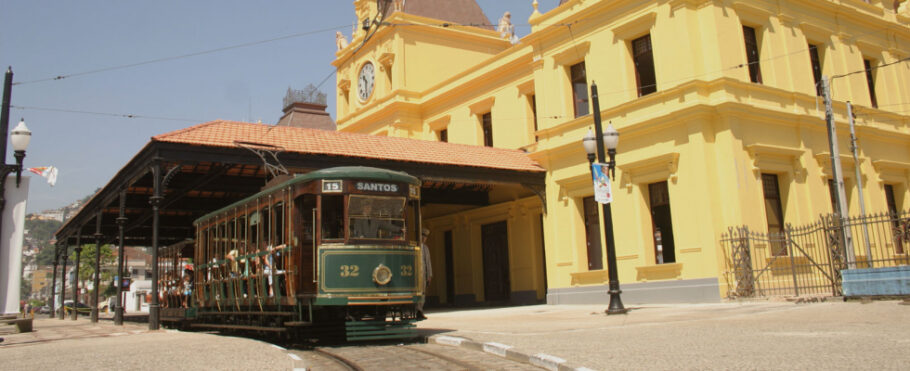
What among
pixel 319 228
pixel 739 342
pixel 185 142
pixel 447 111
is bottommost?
pixel 739 342

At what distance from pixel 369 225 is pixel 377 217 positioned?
21 centimetres

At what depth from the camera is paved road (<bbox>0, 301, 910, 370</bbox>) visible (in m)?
7.12

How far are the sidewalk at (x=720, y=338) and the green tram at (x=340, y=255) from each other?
114cm

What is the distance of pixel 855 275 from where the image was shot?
14516mm

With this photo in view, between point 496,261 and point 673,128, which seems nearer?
point 673,128

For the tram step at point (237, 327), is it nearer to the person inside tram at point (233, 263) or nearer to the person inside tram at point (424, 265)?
the person inside tram at point (233, 263)

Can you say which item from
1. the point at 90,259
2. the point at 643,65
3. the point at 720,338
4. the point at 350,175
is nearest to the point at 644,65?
the point at 643,65

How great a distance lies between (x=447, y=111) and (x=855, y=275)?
17.5 meters

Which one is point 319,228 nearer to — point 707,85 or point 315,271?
point 315,271

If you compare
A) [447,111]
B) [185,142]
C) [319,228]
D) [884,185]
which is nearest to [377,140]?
[185,142]

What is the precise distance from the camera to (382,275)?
1114 cm

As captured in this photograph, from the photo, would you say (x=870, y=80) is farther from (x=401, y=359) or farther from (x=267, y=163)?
(x=401, y=359)

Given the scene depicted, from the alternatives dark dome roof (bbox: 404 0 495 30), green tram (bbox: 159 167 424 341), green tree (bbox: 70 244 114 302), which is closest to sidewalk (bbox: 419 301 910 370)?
green tram (bbox: 159 167 424 341)

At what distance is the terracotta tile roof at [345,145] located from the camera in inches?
685
